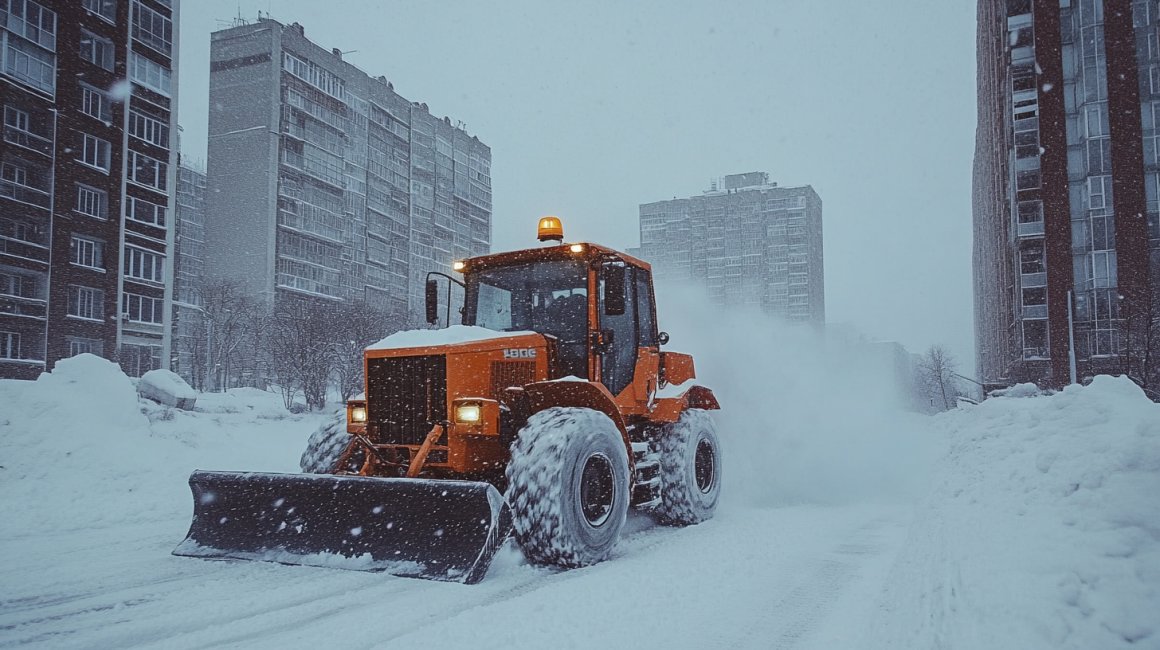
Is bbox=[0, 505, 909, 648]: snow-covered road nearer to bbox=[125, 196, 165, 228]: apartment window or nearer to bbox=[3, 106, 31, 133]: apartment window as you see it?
bbox=[3, 106, 31, 133]: apartment window

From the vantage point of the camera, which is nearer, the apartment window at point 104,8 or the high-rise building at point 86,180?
the high-rise building at point 86,180

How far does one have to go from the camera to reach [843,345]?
52.0ft

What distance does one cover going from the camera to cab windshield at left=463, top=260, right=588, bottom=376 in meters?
6.89

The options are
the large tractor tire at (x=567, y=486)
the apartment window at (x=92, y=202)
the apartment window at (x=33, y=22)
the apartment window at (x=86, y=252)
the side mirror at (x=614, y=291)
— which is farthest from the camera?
the apartment window at (x=92, y=202)

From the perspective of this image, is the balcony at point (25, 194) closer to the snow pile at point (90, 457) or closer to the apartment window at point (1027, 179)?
the snow pile at point (90, 457)

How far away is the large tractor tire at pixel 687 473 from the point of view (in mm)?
7551

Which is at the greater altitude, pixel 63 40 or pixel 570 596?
pixel 63 40

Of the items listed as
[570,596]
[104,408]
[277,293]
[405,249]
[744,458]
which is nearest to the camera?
[570,596]

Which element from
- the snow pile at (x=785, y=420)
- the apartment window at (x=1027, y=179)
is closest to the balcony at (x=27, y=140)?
the snow pile at (x=785, y=420)

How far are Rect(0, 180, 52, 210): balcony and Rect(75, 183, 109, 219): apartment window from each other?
144 cm

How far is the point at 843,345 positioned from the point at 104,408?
46.1 feet

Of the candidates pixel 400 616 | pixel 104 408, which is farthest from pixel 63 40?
pixel 400 616

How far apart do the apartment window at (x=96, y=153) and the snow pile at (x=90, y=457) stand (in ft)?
81.6

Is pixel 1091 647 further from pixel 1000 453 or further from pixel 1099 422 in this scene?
pixel 1000 453
